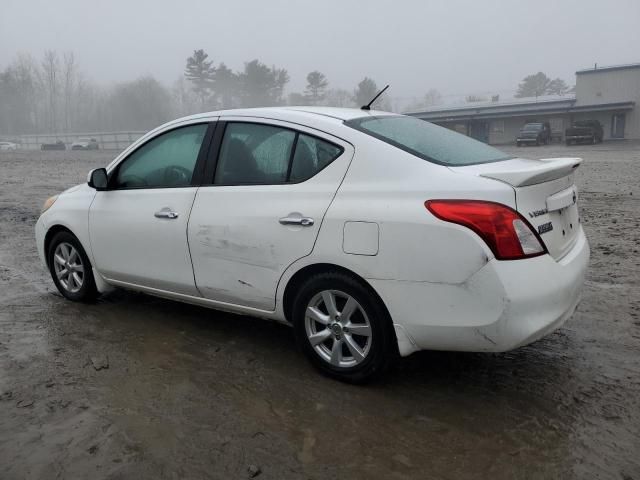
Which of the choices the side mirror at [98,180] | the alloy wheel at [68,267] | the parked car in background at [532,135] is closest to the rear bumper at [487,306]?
the side mirror at [98,180]

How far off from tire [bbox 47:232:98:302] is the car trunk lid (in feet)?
10.6

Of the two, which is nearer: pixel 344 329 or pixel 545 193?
pixel 545 193

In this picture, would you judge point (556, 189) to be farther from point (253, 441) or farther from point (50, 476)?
point (50, 476)

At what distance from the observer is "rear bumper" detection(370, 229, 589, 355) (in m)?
2.79

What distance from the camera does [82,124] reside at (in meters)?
109

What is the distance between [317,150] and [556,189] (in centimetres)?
139

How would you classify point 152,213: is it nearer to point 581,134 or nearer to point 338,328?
point 338,328

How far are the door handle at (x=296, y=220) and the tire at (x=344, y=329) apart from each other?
12.3 inches

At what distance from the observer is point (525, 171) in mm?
2934

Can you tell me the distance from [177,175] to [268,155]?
2.70ft

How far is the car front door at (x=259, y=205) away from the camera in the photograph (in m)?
3.33

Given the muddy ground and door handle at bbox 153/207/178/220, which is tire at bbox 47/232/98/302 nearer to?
the muddy ground

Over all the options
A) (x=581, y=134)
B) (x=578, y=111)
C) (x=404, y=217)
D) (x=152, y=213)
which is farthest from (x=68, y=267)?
(x=578, y=111)

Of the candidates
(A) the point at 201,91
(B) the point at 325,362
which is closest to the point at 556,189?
(B) the point at 325,362
